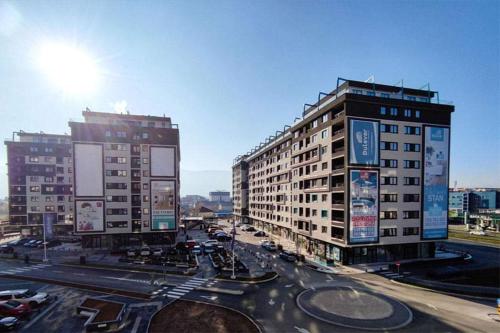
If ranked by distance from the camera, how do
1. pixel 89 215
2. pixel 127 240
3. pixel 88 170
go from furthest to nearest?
pixel 127 240 < pixel 88 170 < pixel 89 215

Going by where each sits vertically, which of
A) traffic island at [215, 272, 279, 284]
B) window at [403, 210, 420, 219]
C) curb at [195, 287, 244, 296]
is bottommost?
traffic island at [215, 272, 279, 284]

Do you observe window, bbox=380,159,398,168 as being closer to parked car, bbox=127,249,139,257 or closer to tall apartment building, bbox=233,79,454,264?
tall apartment building, bbox=233,79,454,264

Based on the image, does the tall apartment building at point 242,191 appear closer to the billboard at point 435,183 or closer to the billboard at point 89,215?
the billboard at point 89,215

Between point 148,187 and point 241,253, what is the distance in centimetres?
3121

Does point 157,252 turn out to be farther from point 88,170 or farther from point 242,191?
point 242,191

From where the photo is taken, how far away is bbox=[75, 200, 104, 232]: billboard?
6038 centimetres

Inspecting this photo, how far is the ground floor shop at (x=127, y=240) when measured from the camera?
62344 mm

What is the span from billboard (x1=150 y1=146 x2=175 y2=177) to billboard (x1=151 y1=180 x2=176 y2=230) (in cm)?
226

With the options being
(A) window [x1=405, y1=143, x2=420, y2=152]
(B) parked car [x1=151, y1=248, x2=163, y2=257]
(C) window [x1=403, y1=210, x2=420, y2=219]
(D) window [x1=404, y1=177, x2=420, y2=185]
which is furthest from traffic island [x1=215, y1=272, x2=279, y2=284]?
(A) window [x1=405, y1=143, x2=420, y2=152]

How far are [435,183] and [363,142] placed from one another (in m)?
19.3

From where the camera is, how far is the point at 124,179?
2527 inches

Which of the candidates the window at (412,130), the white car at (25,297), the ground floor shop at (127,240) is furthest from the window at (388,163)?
the white car at (25,297)

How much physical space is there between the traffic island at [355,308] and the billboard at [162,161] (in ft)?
159

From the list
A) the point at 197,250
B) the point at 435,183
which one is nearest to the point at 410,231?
the point at 435,183
